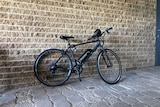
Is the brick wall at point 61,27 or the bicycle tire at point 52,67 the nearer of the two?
the brick wall at point 61,27

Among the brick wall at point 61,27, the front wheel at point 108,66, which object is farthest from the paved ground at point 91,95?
the brick wall at point 61,27

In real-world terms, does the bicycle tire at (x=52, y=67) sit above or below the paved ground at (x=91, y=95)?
above

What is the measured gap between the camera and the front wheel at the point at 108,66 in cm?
317

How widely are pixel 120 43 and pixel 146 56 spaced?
36.3 inches

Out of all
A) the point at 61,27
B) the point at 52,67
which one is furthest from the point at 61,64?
the point at 61,27

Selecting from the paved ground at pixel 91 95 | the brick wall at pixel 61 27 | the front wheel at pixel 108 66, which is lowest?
the paved ground at pixel 91 95

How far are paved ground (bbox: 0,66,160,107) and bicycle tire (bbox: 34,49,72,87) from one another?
0.17 metres

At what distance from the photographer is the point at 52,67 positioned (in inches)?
117

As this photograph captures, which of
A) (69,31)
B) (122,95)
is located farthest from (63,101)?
(69,31)

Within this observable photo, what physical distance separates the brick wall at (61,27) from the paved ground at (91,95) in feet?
1.38

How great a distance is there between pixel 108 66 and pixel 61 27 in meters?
1.19

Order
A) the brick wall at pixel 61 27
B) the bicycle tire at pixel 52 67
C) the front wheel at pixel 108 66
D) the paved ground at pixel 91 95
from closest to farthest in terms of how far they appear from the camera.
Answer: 1. the paved ground at pixel 91 95
2. the brick wall at pixel 61 27
3. the bicycle tire at pixel 52 67
4. the front wheel at pixel 108 66

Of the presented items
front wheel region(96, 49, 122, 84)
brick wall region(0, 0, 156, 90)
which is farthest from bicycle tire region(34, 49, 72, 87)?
front wheel region(96, 49, 122, 84)

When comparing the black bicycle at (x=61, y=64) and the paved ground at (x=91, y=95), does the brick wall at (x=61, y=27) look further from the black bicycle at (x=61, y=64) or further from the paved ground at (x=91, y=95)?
the paved ground at (x=91, y=95)
